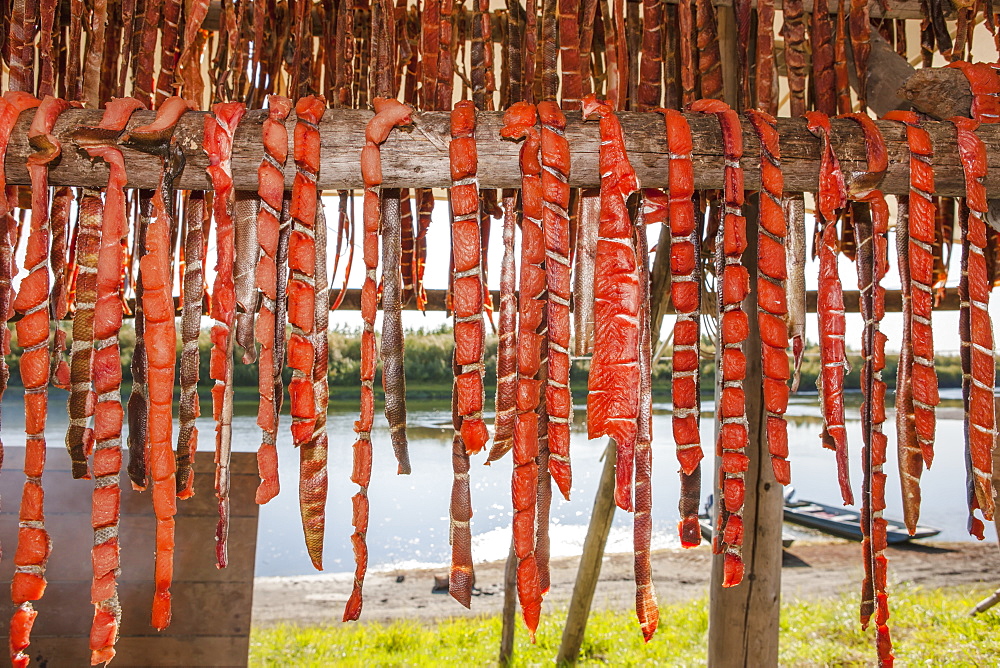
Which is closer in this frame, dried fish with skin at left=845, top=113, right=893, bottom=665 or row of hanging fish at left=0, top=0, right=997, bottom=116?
dried fish with skin at left=845, top=113, right=893, bottom=665

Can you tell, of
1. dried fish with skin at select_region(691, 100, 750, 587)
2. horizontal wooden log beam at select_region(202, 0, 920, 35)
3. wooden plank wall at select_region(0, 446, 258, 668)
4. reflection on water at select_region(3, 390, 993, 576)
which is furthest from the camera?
reflection on water at select_region(3, 390, 993, 576)

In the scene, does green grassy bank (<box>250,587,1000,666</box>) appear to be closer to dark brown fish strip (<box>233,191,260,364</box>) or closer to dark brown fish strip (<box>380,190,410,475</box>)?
dark brown fish strip (<box>380,190,410,475</box>)

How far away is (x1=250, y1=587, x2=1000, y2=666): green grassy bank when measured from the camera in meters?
4.06

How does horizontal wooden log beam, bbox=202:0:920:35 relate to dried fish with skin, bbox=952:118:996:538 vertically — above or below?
above

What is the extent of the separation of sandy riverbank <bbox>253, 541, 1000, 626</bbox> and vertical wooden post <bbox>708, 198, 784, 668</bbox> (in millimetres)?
4195

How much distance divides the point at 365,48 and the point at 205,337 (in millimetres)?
11001

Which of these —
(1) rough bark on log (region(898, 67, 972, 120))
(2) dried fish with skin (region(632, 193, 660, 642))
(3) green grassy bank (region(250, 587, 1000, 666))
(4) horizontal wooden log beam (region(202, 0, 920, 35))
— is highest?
(4) horizontal wooden log beam (region(202, 0, 920, 35))

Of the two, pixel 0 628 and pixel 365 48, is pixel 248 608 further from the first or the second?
pixel 365 48

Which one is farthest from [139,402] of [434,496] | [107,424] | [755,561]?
[434,496]

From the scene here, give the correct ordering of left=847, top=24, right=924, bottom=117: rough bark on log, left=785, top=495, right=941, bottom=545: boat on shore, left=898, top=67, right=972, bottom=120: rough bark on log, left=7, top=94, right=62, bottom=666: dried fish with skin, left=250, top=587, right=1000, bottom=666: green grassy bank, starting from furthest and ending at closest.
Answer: left=785, top=495, right=941, bottom=545: boat on shore < left=250, top=587, right=1000, bottom=666: green grassy bank < left=847, top=24, right=924, bottom=117: rough bark on log < left=898, top=67, right=972, bottom=120: rough bark on log < left=7, top=94, right=62, bottom=666: dried fish with skin

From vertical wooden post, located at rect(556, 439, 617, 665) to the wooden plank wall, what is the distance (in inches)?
66.3

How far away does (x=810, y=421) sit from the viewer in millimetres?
19875

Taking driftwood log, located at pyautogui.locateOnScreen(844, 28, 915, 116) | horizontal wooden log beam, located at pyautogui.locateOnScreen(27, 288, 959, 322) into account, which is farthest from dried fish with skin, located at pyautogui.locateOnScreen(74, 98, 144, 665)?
horizontal wooden log beam, located at pyautogui.locateOnScreen(27, 288, 959, 322)

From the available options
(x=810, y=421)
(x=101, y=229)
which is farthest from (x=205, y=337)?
(x=810, y=421)
